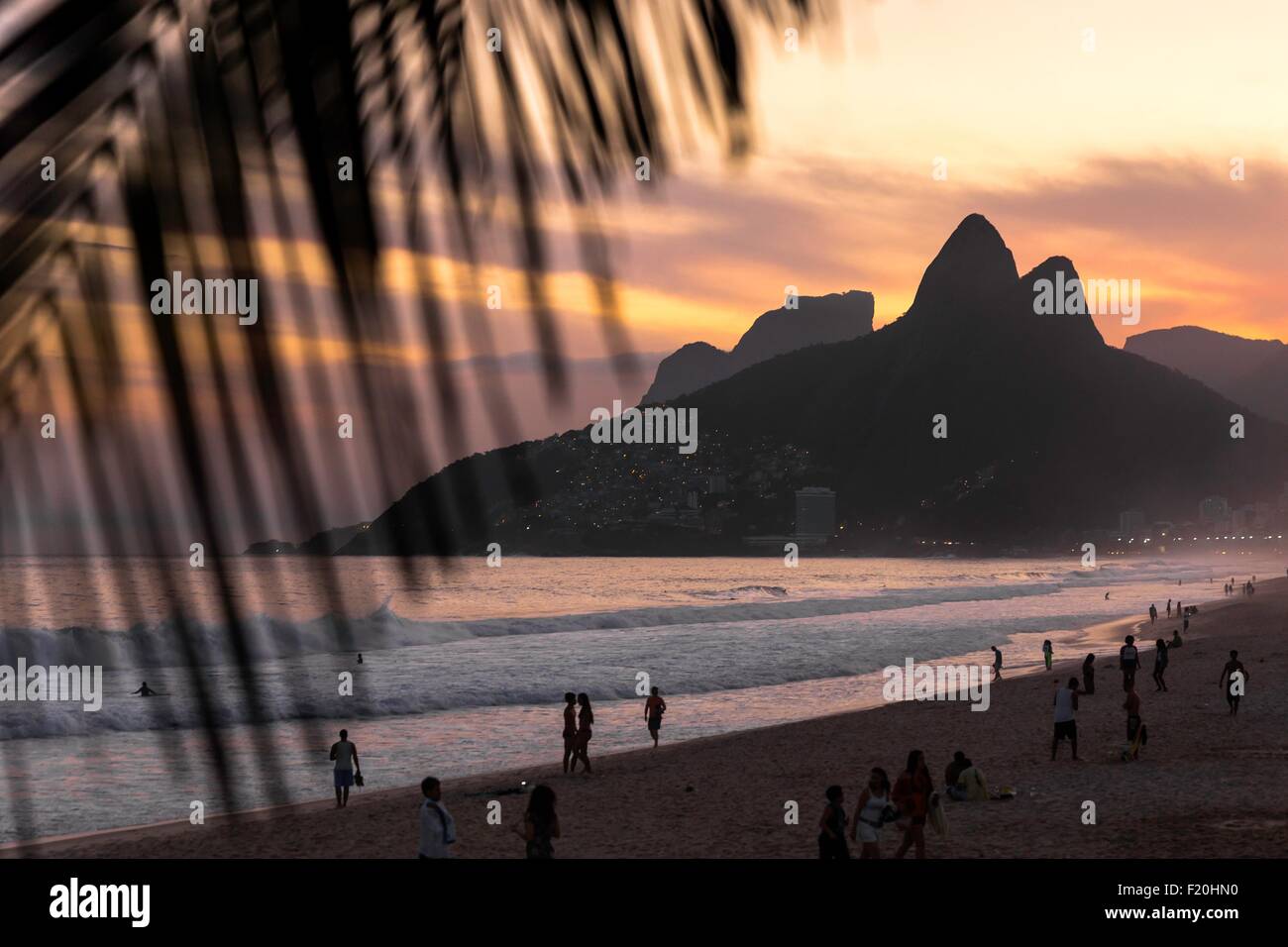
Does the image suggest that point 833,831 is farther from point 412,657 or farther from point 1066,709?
point 412,657

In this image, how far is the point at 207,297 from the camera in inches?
36.2

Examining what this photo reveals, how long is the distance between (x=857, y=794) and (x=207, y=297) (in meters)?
22.4

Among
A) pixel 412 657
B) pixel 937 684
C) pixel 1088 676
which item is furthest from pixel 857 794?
pixel 412 657

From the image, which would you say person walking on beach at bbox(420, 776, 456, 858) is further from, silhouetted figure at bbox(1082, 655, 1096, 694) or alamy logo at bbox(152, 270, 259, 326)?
silhouetted figure at bbox(1082, 655, 1096, 694)

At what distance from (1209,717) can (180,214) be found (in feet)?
103

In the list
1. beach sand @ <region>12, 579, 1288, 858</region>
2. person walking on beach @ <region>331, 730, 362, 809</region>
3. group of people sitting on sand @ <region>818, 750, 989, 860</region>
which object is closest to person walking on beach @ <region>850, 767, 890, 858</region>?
group of people sitting on sand @ <region>818, 750, 989, 860</region>

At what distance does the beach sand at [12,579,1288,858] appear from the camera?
1691cm
